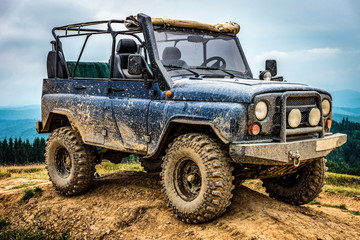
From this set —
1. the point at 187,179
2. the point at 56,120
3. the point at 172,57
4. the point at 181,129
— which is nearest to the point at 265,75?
the point at 172,57

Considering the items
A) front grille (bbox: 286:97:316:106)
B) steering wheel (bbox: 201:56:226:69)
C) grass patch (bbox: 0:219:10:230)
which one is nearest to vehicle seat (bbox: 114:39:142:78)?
steering wheel (bbox: 201:56:226:69)

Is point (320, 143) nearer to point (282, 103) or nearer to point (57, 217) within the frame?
point (282, 103)

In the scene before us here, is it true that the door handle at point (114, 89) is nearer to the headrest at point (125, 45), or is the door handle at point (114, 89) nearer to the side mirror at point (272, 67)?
Result: the headrest at point (125, 45)

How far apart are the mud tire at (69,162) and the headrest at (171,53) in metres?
2.18

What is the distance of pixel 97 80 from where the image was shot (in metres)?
6.55

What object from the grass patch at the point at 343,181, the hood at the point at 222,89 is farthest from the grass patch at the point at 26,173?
the grass patch at the point at 343,181

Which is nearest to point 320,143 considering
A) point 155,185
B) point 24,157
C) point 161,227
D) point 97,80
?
point 161,227

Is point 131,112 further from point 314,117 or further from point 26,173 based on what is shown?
point 26,173

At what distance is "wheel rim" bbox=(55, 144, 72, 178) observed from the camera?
7348 mm

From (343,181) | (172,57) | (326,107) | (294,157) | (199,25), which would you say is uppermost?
(199,25)

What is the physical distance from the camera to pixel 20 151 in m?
38.7

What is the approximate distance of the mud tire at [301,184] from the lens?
5918 millimetres

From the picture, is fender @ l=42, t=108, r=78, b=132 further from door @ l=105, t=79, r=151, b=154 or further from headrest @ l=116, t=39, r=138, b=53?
headrest @ l=116, t=39, r=138, b=53

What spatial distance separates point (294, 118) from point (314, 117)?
0.40m
